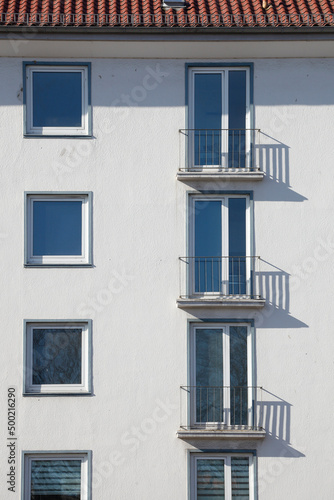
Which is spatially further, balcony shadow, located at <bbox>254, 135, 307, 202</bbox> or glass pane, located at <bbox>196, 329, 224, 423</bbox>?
balcony shadow, located at <bbox>254, 135, 307, 202</bbox>

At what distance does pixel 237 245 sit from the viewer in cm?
2098

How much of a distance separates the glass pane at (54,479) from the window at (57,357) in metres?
1.43

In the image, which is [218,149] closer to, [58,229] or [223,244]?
Result: [223,244]

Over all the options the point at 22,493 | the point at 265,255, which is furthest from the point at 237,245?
the point at 22,493

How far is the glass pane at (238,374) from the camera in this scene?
20.4 meters

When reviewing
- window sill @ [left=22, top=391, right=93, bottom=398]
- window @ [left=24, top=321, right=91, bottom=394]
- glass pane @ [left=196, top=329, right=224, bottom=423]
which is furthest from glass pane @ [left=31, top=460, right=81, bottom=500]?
glass pane @ [left=196, top=329, right=224, bottom=423]

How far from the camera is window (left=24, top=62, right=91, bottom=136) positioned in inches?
834

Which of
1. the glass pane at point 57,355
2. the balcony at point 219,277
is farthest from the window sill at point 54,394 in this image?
the balcony at point 219,277

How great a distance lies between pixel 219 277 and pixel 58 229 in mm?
3407

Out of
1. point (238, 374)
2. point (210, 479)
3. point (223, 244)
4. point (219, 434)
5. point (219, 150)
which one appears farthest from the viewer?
point (219, 150)

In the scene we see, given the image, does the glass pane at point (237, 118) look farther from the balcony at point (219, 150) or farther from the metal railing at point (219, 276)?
the metal railing at point (219, 276)

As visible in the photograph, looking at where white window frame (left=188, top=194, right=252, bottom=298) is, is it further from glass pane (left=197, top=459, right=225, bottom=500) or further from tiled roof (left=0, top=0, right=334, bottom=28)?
tiled roof (left=0, top=0, right=334, bottom=28)

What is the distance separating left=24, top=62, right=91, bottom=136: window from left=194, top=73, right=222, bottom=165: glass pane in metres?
2.28

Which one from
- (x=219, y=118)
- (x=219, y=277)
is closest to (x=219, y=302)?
(x=219, y=277)
